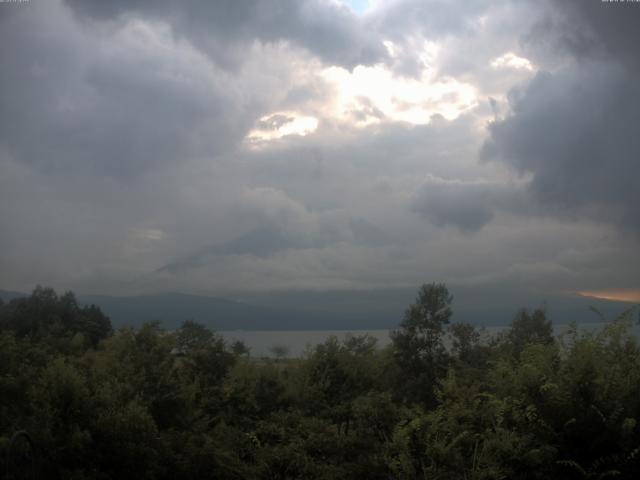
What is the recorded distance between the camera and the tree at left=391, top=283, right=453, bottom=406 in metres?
37.0

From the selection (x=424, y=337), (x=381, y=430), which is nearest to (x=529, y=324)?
(x=424, y=337)

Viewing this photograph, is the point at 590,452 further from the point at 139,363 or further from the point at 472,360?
the point at 472,360

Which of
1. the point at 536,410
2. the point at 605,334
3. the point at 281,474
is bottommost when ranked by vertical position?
the point at 281,474

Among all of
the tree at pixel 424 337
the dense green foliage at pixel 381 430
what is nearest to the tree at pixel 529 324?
the tree at pixel 424 337

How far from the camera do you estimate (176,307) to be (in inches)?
7594

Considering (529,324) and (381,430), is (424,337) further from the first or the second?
(381,430)

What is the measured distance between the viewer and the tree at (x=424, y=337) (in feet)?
121

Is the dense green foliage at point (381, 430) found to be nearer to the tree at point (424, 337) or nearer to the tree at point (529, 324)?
the tree at point (424, 337)

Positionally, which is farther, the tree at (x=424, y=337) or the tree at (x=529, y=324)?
the tree at (x=529, y=324)

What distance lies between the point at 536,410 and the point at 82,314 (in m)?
76.6

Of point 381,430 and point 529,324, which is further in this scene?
point 529,324

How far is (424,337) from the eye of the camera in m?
38.2

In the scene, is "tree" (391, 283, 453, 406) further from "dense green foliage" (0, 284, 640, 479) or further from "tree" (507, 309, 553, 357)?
"dense green foliage" (0, 284, 640, 479)

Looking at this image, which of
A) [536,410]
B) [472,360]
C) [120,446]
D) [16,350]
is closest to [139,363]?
[16,350]
